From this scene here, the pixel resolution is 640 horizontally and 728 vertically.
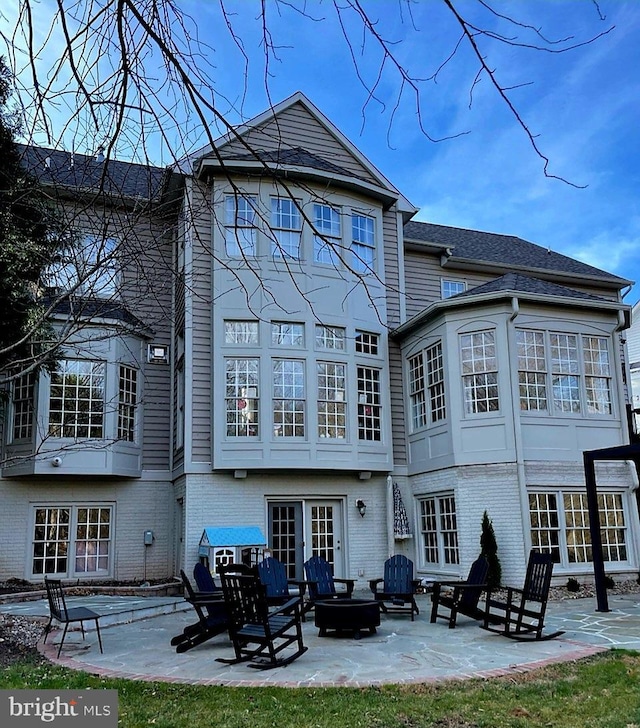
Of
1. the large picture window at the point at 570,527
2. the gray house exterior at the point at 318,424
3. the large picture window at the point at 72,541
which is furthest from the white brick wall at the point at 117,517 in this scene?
the large picture window at the point at 570,527

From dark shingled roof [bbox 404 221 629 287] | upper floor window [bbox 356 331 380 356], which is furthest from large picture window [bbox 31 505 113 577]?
dark shingled roof [bbox 404 221 629 287]

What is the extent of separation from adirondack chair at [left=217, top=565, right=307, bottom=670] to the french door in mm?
7011

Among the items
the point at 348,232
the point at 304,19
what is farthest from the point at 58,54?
the point at 348,232

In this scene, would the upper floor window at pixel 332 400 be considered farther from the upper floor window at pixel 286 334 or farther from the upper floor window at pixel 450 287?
the upper floor window at pixel 450 287

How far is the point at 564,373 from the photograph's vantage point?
47.4 ft

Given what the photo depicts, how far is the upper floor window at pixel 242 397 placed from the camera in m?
14.5

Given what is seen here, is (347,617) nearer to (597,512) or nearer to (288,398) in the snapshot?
(597,512)

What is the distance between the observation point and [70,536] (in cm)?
1510

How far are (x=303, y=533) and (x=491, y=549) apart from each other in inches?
157

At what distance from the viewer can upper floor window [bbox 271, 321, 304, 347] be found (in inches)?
588

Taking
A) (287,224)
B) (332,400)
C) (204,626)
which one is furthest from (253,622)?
(287,224)

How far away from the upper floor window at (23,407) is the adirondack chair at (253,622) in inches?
347

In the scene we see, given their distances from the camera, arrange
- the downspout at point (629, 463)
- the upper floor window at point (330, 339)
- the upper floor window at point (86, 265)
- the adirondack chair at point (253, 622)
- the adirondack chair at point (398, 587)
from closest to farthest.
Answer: the upper floor window at point (86, 265) → the adirondack chair at point (253, 622) → the adirondack chair at point (398, 587) → the downspout at point (629, 463) → the upper floor window at point (330, 339)

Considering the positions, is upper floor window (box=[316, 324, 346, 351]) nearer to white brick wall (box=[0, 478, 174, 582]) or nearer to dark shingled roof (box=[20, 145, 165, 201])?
white brick wall (box=[0, 478, 174, 582])
